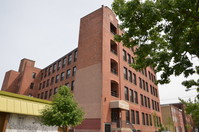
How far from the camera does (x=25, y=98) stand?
1611 centimetres

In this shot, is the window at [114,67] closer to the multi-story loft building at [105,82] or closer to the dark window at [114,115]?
the multi-story loft building at [105,82]

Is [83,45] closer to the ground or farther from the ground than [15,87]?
farther from the ground

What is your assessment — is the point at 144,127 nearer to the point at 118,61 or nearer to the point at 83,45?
the point at 118,61

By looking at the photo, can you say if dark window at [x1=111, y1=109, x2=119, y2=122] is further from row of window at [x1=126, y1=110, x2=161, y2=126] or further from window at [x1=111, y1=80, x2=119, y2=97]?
row of window at [x1=126, y1=110, x2=161, y2=126]

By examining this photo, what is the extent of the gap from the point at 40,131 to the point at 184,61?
1555cm

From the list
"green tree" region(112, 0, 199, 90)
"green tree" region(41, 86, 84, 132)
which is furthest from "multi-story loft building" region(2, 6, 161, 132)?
"green tree" region(112, 0, 199, 90)

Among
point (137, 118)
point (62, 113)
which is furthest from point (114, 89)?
point (62, 113)

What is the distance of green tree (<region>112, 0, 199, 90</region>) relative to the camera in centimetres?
775

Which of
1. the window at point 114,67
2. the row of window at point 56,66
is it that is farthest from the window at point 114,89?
the row of window at point 56,66

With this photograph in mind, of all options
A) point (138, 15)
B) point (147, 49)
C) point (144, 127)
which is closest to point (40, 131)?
point (147, 49)

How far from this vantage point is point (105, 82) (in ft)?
70.1

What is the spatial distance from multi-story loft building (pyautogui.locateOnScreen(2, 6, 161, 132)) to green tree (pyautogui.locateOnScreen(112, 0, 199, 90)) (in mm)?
11702

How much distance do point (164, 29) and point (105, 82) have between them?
13.7 metres

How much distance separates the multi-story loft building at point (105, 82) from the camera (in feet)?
66.8
